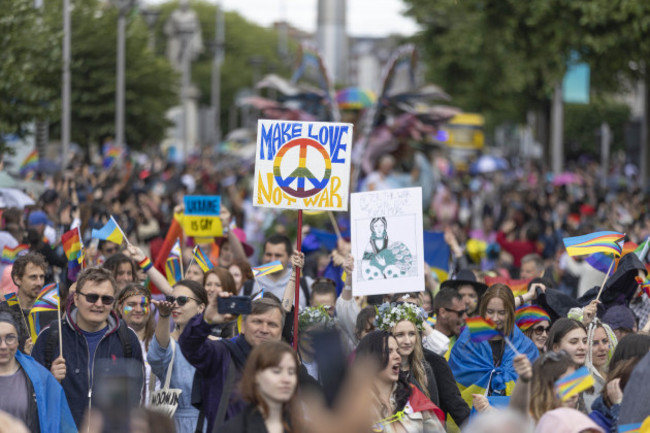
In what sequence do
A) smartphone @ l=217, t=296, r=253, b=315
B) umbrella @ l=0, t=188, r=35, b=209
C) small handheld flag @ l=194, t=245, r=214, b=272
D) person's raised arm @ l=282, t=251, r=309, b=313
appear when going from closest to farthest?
smartphone @ l=217, t=296, r=253, b=315
person's raised arm @ l=282, t=251, r=309, b=313
small handheld flag @ l=194, t=245, r=214, b=272
umbrella @ l=0, t=188, r=35, b=209

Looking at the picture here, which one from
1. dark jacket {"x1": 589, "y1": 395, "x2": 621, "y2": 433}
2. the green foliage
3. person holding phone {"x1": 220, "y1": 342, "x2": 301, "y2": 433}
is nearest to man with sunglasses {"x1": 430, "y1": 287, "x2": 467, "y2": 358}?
dark jacket {"x1": 589, "y1": 395, "x2": 621, "y2": 433}

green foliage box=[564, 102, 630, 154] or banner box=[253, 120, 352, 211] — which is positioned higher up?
green foliage box=[564, 102, 630, 154]

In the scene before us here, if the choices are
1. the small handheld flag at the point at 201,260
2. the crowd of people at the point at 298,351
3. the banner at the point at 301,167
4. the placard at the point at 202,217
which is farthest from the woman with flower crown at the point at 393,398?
the placard at the point at 202,217

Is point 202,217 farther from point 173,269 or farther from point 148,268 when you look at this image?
point 148,268

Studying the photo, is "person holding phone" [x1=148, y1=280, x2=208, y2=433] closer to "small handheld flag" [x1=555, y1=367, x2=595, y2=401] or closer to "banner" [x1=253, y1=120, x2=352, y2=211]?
"banner" [x1=253, y1=120, x2=352, y2=211]

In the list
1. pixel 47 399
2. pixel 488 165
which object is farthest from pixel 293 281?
pixel 488 165

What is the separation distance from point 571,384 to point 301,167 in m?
3.02

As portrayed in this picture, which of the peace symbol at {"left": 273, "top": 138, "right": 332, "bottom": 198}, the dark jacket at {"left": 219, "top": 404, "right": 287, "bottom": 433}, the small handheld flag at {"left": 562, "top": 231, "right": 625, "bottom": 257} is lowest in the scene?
the dark jacket at {"left": 219, "top": 404, "right": 287, "bottom": 433}

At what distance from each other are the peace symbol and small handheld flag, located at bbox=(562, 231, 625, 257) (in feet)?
6.47

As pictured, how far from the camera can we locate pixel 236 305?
6586 millimetres

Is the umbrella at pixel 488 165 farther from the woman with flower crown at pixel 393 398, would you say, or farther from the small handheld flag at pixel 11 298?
the woman with flower crown at pixel 393 398

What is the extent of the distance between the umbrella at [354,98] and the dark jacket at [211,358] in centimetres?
1861

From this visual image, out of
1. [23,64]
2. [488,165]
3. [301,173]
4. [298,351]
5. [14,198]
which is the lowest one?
[298,351]

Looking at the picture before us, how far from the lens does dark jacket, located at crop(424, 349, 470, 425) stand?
7316 millimetres
